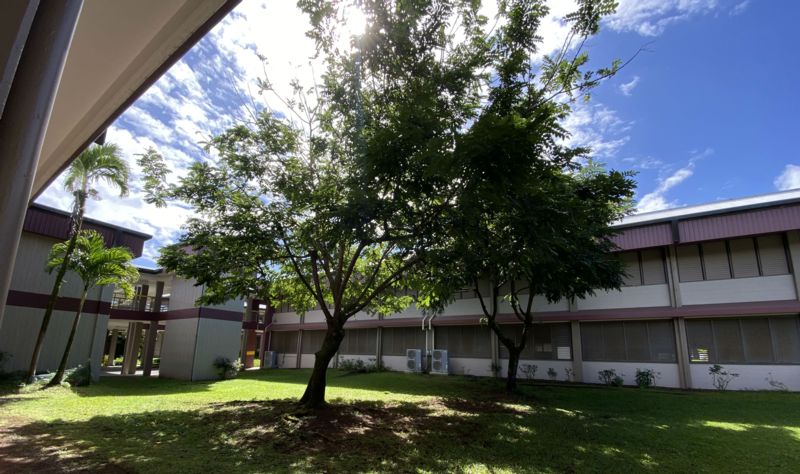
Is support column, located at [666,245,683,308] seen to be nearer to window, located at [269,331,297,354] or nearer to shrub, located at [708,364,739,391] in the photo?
shrub, located at [708,364,739,391]

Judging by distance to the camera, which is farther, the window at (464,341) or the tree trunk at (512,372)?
the window at (464,341)

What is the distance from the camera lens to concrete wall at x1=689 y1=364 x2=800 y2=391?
1512cm

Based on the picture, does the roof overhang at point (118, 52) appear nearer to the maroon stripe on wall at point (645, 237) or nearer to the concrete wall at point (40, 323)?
the concrete wall at point (40, 323)

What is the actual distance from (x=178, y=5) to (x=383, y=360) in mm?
24651

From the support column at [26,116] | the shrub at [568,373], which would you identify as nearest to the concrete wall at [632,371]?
the shrub at [568,373]

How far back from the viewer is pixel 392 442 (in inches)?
305

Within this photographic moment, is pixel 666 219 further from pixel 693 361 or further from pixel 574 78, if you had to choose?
pixel 574 78

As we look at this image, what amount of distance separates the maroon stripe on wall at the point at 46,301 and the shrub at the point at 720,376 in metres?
24.7

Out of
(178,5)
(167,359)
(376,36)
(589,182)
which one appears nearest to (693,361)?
(589,182)

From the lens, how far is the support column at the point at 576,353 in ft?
62.5

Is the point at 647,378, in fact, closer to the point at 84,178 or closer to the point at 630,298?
the point at 630,298

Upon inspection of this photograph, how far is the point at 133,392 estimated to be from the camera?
48.8 ft

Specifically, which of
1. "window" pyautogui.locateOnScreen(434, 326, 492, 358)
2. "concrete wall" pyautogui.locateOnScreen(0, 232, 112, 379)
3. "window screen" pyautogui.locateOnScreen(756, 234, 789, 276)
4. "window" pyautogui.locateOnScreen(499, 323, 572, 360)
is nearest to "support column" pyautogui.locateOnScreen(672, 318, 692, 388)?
"window screen" pyautogui.locateOnScreen(756, 234, 789, 276)

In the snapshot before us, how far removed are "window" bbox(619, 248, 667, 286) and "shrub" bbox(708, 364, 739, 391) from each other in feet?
12.4
